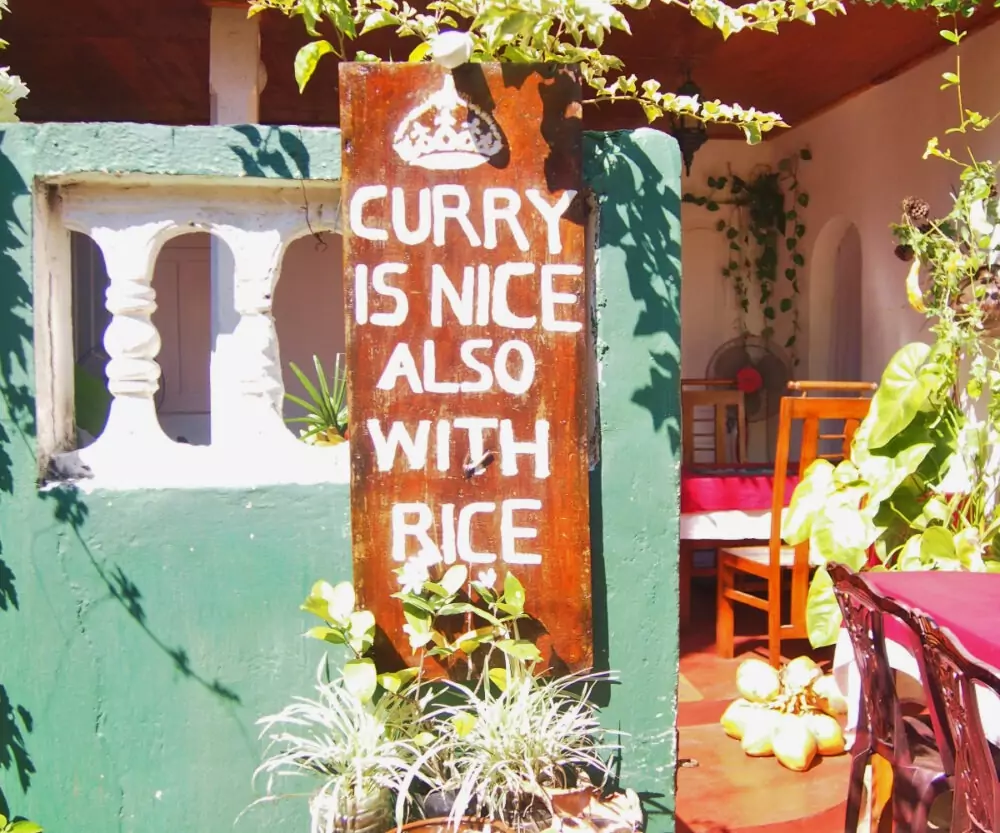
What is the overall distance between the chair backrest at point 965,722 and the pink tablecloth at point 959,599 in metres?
0.09

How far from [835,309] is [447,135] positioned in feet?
17.0

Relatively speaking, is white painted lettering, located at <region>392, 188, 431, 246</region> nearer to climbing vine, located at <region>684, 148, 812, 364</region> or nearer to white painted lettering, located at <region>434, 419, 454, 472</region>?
white painted lettering, located at <region>434, 419, 454, 472</region>

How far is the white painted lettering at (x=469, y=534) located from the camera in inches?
75.4

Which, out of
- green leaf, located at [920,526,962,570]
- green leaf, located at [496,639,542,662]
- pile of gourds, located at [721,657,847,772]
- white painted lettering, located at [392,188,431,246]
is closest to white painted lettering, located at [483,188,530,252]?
white painted lettering, located at [392,188,431,246]

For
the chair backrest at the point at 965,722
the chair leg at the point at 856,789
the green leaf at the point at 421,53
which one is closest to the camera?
the chair backrest at the point at 965,722

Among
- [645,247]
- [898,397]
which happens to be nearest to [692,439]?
[898,397]

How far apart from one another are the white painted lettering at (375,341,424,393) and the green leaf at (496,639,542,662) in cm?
54

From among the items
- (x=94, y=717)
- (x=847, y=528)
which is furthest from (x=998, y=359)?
(x=94, y=717)

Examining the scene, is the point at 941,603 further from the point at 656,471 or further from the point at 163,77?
the point at 163,77

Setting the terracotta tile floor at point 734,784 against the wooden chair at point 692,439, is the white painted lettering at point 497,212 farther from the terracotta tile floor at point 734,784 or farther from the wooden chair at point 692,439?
the wooden chair at point 692,439

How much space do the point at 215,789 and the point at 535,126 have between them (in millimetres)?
1521

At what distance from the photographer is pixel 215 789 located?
1.96 m

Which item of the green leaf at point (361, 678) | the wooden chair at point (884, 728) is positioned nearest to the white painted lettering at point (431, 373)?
the green leaf at point (361, 678)

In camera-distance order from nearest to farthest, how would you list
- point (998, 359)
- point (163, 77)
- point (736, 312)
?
point (998, 359) → point (163, 77) → point (736, 312)
